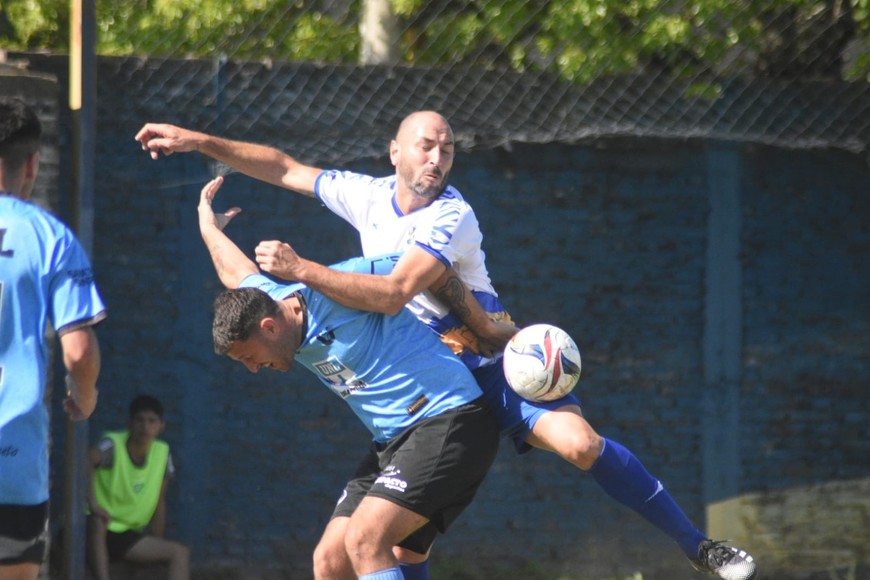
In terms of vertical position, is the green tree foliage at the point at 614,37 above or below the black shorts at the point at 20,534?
above

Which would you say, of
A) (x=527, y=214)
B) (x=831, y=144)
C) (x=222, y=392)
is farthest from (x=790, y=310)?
(x=222, y=392)

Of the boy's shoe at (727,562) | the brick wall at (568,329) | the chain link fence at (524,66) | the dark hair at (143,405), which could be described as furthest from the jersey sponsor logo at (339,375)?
the chain link fence at (524,66)

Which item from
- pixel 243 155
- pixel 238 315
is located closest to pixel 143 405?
pixel 243 155

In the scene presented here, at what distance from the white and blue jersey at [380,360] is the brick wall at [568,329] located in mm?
3187

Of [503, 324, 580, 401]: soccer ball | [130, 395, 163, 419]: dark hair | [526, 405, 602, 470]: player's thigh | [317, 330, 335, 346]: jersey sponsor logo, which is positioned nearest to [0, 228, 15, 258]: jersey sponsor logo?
[317, 330, 335, 346]: jersey sponsor logo

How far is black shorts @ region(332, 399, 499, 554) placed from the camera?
4.82 metres

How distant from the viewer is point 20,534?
411 centimetres

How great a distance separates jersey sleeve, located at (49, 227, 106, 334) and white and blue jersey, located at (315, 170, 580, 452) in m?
1.23

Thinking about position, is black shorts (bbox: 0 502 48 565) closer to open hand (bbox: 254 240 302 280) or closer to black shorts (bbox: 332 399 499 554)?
open hand (bbox: 254 240 302 280)

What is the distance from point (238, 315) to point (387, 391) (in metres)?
0.71

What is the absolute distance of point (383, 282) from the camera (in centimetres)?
482

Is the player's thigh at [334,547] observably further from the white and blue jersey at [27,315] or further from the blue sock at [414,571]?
the white and blue jersey at [27,315]

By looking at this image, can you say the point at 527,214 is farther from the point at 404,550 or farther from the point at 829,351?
the point at 404,550

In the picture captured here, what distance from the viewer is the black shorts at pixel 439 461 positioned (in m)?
4.82
